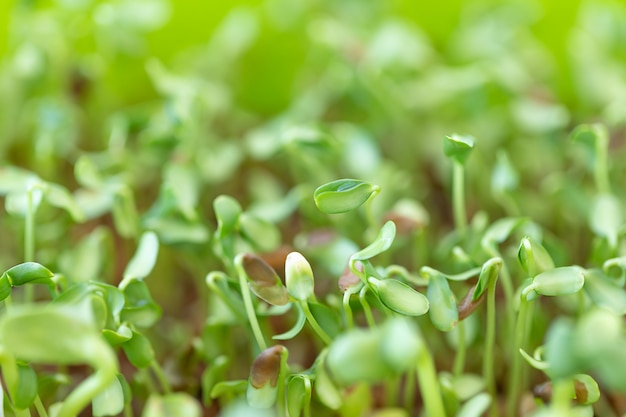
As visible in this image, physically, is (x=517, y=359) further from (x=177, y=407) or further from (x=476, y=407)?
(x=177, y=407)

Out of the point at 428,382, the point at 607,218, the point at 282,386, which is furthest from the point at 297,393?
the point at 607,218

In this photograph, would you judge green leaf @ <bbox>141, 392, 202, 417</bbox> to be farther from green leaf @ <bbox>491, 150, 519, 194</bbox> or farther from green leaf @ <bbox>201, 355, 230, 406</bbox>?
green leaf @ <bbox>491, 150, 519, 194</bbox>

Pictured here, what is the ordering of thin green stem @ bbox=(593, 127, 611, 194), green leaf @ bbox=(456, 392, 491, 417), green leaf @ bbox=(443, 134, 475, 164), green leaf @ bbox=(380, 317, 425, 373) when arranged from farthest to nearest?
thin green stem @ bbox=(593, 127, 611, 194) < green leaf @ bbox=(443, 134, 475, 164) < green leaf @ bbox=(456, 392, 491, 417) < green leaf @ bbox=(380, 317, 425, 373)

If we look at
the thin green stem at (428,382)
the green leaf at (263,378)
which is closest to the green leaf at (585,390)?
the thin green stem at (428,382)

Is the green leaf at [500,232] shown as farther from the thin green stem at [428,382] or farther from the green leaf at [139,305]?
the green leaf at [139,305]

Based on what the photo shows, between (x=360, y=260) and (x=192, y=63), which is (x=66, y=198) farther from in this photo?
(x=192, y=63)

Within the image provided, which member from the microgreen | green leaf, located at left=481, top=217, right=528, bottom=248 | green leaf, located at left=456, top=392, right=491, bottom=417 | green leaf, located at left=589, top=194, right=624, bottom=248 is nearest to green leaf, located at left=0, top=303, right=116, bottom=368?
the microgreen
